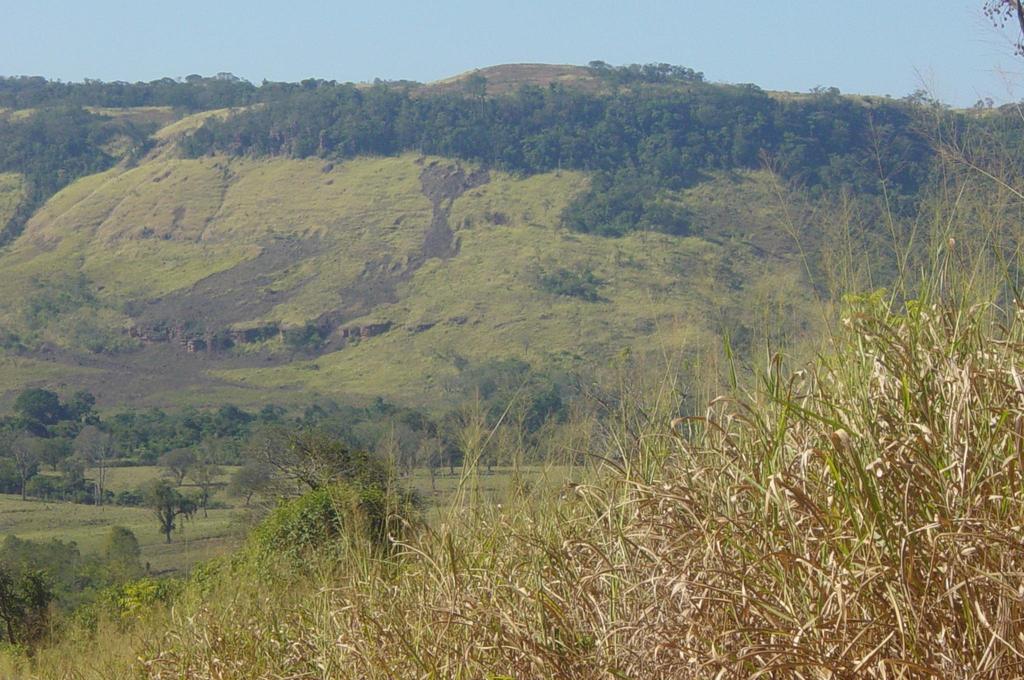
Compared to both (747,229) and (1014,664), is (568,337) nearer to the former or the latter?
(747,229)

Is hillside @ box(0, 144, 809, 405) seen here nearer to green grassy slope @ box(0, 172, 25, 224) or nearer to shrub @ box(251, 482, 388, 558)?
green grassy slope @ box(0, 172, 25, 224)

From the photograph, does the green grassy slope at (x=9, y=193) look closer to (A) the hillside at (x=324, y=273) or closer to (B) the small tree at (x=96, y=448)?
(A) the hillside at (x=324, y=273)

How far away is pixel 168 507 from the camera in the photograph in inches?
1443

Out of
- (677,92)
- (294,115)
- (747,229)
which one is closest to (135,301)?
(294,115)

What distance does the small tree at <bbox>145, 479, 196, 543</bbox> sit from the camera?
36.3m

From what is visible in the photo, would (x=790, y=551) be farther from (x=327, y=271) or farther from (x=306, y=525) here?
(x=327, y=271)

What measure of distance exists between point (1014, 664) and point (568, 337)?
60754 mm

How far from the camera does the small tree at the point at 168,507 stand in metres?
36.3

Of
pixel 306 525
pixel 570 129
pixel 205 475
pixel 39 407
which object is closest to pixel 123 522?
pixel 205 475

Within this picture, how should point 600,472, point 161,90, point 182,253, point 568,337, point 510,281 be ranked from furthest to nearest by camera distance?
point 161,90 < point 182,253 < point 510,281 < point 568,337 < point 600,472

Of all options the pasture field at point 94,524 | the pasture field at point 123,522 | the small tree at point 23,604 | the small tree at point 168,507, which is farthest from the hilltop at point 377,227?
the small tree at point 23,604

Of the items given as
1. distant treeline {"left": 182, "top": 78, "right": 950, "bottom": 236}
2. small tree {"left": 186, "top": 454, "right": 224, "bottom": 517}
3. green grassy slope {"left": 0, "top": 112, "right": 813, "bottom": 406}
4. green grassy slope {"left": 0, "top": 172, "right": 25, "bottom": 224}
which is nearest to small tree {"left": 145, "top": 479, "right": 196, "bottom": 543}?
small tree {"left": 186, "top": 454, "right": 224, "bottom": 517}

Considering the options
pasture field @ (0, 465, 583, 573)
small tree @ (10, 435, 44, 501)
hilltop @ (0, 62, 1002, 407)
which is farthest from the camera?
hilltop @ (0, 62, 1002, 407)

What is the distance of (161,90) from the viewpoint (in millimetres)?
123750
